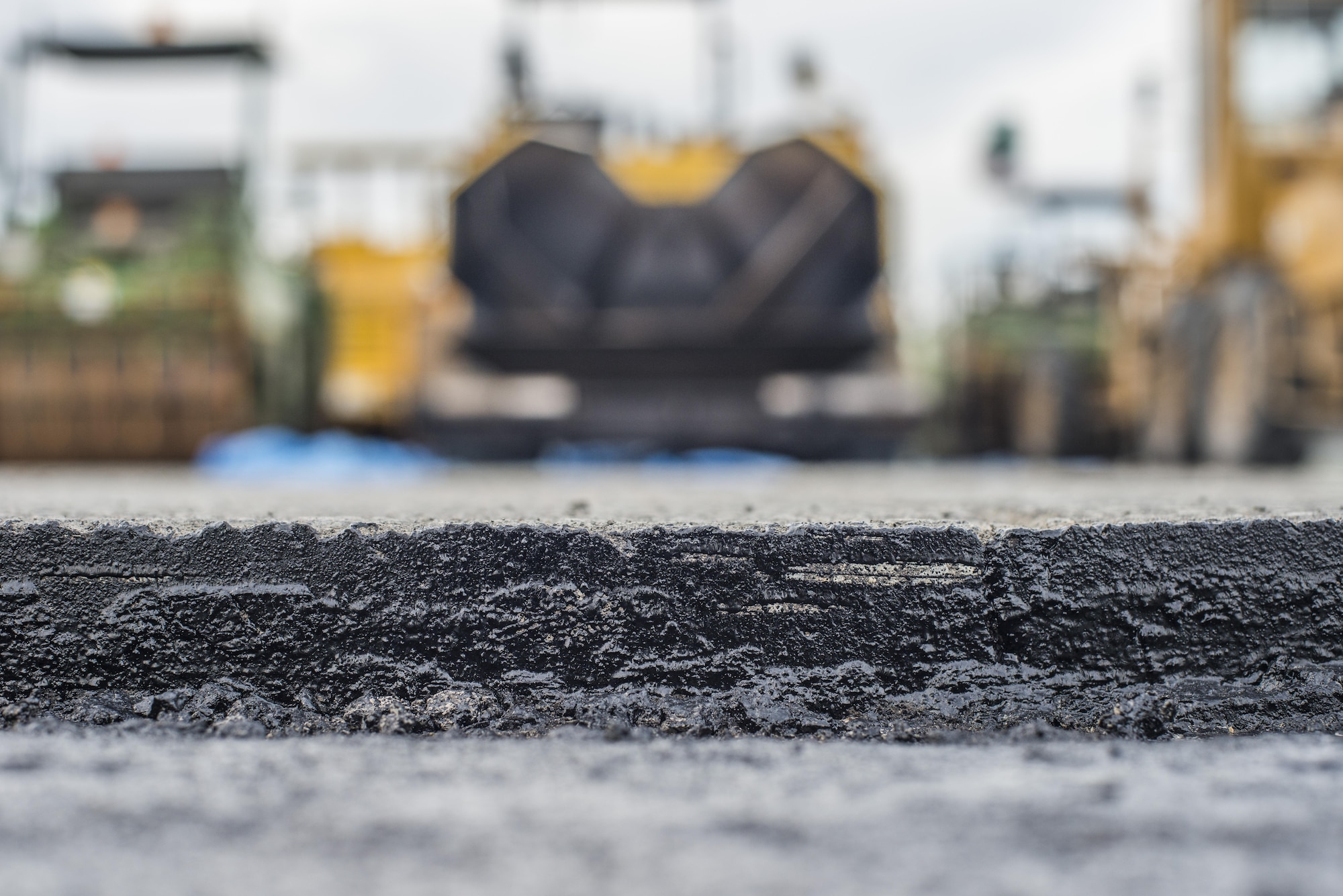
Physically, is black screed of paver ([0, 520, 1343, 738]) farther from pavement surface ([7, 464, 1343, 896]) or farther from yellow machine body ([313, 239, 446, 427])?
yellow machine body ([313, 239, 446, 427])

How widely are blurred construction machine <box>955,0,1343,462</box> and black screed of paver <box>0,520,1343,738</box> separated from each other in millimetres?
3488

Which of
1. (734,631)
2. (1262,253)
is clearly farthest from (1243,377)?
(734,631)

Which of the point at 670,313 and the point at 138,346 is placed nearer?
the point at 670,313

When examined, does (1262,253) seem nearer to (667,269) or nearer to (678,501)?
(667,269)

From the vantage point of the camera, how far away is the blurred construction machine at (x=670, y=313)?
4.16m

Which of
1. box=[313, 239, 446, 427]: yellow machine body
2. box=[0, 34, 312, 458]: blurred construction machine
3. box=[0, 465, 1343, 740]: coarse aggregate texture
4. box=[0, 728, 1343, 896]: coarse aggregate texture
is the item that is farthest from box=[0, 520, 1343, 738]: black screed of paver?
box=[313, 239, 446, 427]: yellow machine body

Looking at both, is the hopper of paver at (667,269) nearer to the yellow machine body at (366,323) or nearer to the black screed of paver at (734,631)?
the yellow machine body at (366,323)

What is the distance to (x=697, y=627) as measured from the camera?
3.78ft

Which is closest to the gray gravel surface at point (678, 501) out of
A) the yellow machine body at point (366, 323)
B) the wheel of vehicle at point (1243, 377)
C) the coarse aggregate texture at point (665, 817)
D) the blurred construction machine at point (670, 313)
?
the coarse aggregate texture at point (665, 817)

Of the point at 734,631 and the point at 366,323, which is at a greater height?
the point at 366,323

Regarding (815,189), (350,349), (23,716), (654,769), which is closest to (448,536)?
(654,769)

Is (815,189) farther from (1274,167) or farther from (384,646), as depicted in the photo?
(384,646)

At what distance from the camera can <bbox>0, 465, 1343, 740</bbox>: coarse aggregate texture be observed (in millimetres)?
1144

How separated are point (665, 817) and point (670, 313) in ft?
11.7
